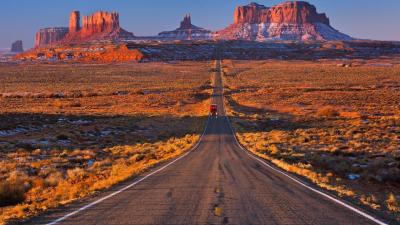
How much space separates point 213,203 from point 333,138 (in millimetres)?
24119

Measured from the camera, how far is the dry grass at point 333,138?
712 inches

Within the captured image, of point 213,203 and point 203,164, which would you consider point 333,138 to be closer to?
point 203,164

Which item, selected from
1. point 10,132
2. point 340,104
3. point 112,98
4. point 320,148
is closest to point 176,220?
point 320,148

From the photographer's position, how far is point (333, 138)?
107ft

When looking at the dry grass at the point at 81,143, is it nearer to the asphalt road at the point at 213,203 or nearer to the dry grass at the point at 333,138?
the asphalt road at the point at 213,203

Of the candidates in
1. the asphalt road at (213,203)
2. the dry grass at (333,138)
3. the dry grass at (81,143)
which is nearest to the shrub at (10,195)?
the dry grass at (81,143)

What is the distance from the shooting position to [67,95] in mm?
78312

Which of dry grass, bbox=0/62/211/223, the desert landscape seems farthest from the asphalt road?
dry grass, bbox=0/62/211/223

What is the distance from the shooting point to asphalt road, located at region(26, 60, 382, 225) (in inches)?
352

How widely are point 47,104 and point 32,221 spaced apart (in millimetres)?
59355

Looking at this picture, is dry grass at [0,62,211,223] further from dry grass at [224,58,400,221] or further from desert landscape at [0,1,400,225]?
dry grass at [224,58,400,221]

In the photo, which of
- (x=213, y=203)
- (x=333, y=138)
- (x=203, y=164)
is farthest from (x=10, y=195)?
(x=333, y=138)

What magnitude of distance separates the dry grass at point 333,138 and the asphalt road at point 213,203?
162cm

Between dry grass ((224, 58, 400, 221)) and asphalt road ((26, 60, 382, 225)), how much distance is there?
162 cm
